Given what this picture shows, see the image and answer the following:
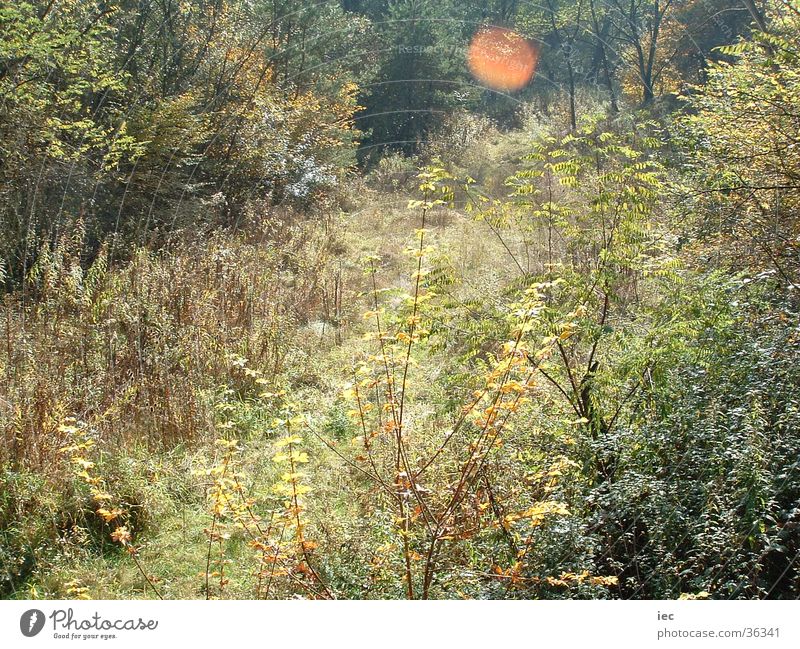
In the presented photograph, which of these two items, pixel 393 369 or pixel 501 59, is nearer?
pixel 393 369

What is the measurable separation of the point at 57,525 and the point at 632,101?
20242mm

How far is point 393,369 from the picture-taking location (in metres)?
2.75

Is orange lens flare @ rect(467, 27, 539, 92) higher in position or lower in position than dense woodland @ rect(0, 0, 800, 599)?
higher

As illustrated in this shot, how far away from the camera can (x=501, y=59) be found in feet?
79.6

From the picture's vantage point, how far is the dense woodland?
2.88 m

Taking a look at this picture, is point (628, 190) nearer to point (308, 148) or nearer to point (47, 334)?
point (47, 334)

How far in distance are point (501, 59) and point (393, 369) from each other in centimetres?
2355

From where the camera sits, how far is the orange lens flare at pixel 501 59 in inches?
888

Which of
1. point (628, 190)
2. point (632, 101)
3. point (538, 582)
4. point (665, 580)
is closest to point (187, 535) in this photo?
point (538, 582)

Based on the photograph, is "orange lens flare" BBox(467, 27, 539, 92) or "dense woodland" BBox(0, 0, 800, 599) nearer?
"dense woodland" BBox(0, 0, 800, 599)

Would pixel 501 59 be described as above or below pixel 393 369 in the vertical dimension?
above

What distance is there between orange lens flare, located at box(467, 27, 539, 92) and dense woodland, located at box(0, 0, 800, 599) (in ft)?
45.3

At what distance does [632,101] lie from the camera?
20484 mm

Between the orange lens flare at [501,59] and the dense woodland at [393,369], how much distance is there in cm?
1381
